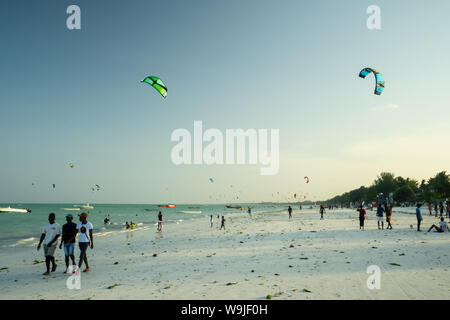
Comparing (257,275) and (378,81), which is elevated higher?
(378,81)

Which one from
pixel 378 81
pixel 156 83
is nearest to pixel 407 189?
pixel 378 81

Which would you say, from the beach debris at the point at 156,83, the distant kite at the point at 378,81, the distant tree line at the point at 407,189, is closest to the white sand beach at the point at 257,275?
the beach debris at the point at 156,83

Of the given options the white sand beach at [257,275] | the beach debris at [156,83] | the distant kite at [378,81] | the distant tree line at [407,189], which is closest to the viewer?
the white sand beach at [257,275]

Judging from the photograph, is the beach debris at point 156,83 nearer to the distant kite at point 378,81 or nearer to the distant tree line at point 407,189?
the distant kite at point 378,81

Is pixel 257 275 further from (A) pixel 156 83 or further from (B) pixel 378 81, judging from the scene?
(B) pixel 378 81

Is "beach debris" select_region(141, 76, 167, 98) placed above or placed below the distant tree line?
above

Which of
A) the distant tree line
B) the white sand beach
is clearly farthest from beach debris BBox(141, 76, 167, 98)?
the distant tree line

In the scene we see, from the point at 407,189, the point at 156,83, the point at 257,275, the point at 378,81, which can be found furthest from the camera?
the point at 407,189

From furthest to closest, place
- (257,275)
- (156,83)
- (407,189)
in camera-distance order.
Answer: (407,189), (156,83), (257,275)

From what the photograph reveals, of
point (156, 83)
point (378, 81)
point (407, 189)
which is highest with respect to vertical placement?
point (378, 81)

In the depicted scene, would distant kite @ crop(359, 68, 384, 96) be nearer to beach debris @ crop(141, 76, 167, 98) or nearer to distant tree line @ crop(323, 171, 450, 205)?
beach debris @ crop(141, 76, 167, 98)

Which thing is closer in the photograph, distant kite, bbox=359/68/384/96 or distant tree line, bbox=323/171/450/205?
distant kite, bbox=359/68/384/96
